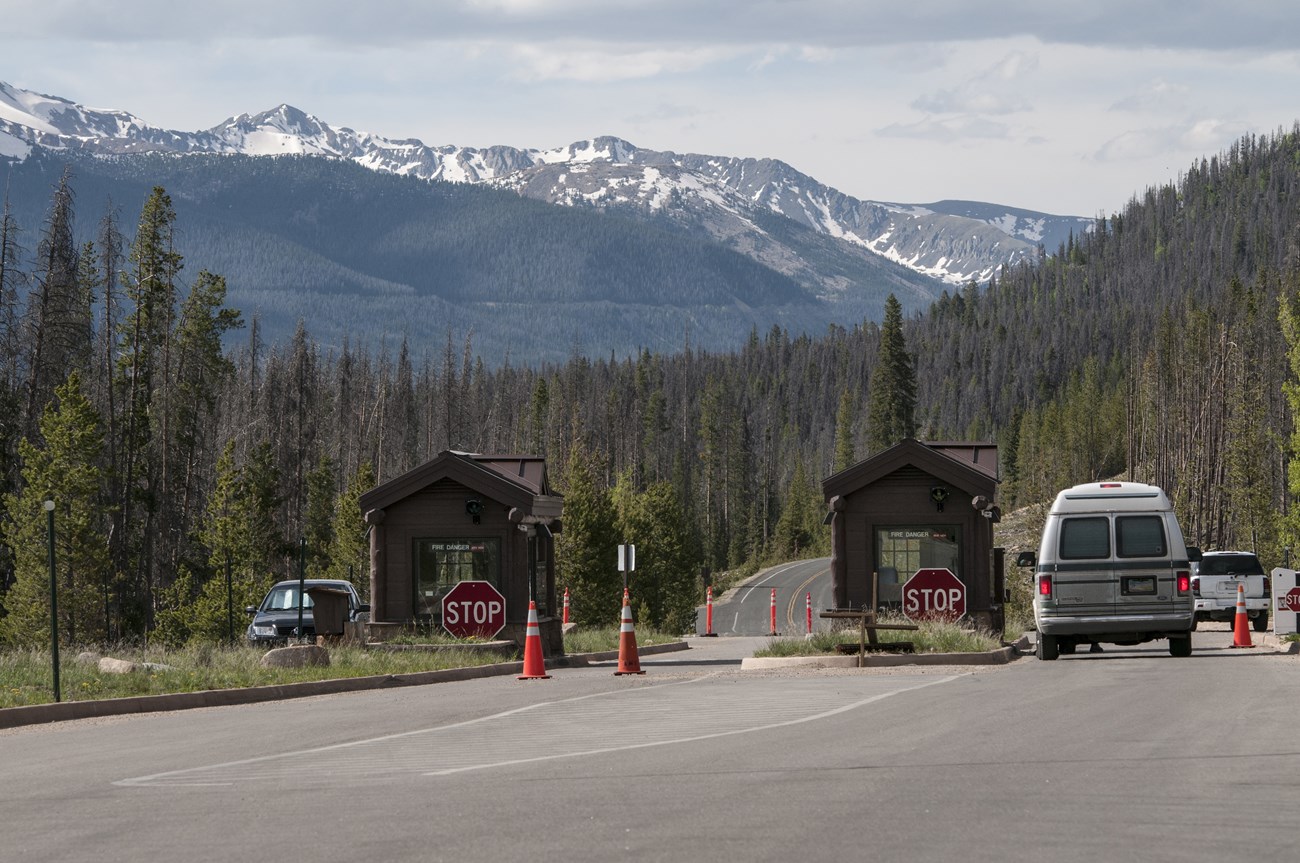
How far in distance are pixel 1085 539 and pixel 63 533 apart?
3770 centimetres

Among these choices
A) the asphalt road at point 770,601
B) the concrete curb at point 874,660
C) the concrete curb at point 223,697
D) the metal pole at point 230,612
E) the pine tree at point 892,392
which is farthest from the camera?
the pine tree at point 892,392

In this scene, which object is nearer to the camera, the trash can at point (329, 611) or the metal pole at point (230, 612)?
the trash can at point (329, 611)

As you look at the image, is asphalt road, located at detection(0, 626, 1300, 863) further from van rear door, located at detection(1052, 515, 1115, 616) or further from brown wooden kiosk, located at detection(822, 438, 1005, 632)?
brown wooden kiosk, located at detection(822, 438, 1005, 632)

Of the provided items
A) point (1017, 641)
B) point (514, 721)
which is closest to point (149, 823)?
point (514, 721)

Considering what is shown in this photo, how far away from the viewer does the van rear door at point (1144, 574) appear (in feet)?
81.3

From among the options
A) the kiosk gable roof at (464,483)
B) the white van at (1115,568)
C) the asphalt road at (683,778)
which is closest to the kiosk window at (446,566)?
the kiosk gable roof at (464,483)

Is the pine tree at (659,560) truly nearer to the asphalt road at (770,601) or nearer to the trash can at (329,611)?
the asphalt road at (770,601)

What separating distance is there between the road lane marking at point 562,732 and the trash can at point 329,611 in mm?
9872

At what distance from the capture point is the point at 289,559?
80938 mm

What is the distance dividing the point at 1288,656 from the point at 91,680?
17242 mm

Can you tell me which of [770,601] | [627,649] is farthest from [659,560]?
[627,649]

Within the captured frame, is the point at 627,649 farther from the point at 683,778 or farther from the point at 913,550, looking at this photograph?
the point at 683,778

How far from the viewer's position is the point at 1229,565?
135 ft

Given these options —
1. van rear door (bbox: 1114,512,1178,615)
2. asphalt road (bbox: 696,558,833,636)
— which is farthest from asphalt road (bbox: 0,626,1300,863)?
asphalt road (bbox: 696,558,833,636)
